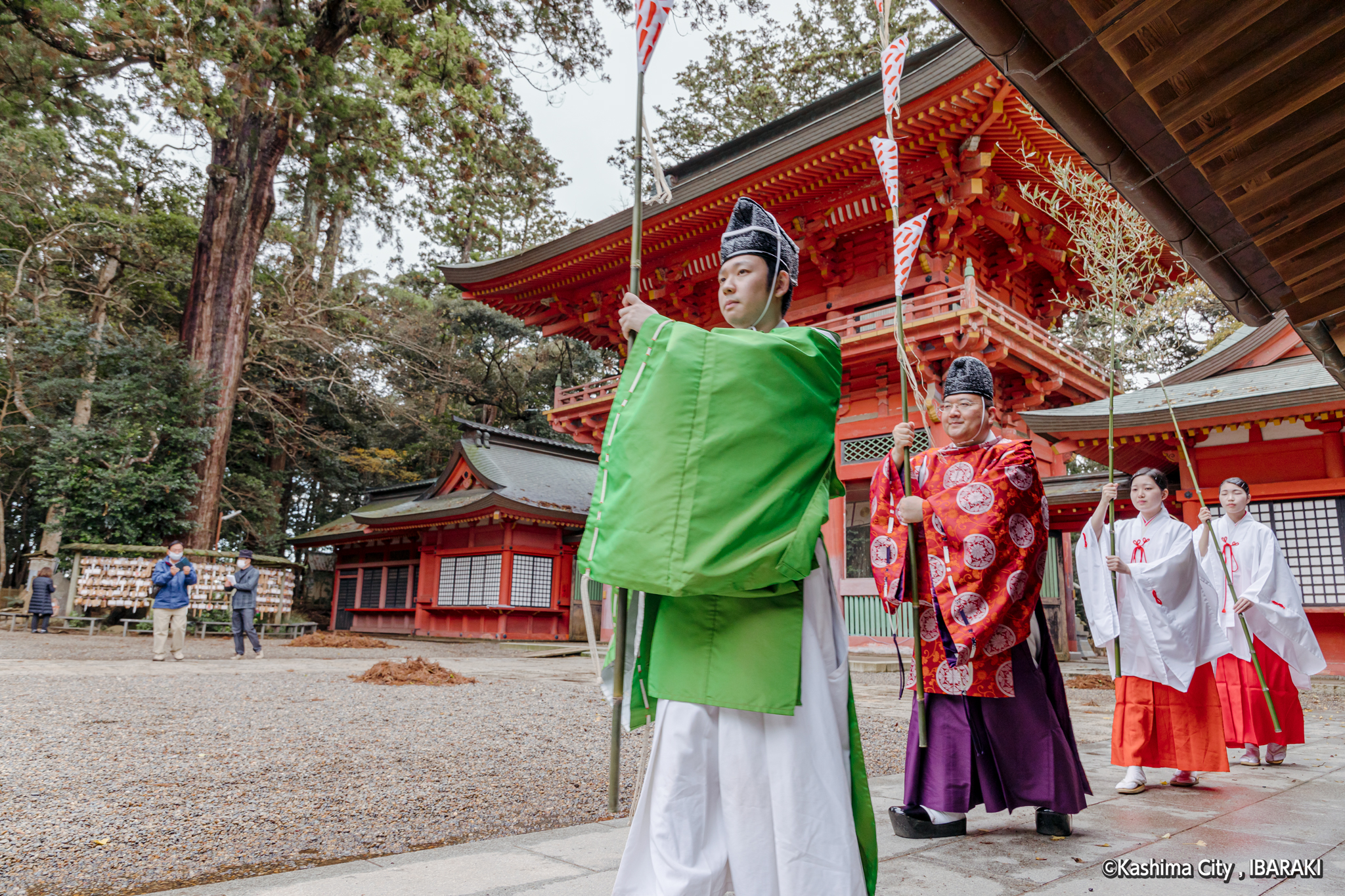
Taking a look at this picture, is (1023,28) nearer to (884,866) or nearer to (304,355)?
(884,866)

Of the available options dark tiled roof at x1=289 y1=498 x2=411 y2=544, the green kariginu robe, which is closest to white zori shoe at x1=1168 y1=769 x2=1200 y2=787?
the green kariginu robe

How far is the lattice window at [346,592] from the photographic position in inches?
760

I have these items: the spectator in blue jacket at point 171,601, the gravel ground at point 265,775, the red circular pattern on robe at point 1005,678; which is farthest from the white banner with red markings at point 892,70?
the spectator in blue jacket at point 171,601

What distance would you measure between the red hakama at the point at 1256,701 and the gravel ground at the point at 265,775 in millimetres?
1710

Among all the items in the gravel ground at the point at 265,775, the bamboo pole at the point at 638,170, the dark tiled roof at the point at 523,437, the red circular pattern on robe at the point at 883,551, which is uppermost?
the dark tiled roof at the point at 523,437

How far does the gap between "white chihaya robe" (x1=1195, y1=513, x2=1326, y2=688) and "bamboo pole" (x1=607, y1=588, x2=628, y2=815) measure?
12.9 feet

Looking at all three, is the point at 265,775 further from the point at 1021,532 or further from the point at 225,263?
the point at 225,263

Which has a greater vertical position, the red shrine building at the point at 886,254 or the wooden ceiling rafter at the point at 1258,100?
the red shrine building at the point at 886,254

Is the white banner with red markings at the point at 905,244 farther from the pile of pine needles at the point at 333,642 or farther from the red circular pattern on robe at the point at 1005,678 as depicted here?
the pile of pine needles at the point at 333,642

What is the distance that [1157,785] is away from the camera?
3340 millimetres

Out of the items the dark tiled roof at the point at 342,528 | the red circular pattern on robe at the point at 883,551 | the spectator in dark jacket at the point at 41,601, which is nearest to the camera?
the red circular pattern on robe at the point at 883,551

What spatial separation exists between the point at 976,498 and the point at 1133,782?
5.27 feet

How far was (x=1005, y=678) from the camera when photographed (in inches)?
97.0

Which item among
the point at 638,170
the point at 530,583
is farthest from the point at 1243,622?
the point at 530,583
